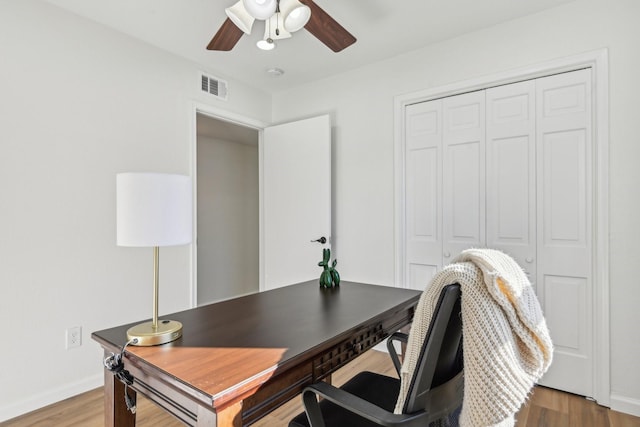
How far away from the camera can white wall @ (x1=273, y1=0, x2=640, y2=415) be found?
205 centimetres

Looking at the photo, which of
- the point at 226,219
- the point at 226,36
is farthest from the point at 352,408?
the point at 226,219

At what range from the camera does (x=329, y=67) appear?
3.13 m

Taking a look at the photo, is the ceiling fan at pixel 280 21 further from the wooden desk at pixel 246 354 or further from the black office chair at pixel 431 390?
the black office chair at pixel 431 390

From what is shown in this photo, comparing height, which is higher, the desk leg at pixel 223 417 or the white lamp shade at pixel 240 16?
the white lamp shade at pixel 240 16

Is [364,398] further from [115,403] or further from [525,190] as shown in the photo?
[525,190]

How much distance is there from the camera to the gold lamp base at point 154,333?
1.09m

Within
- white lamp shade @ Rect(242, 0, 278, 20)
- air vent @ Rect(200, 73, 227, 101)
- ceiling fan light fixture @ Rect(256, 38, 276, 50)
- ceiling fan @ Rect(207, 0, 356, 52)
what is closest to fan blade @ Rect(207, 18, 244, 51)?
ceiling fan @ Rect(207, 0, 356, 52)

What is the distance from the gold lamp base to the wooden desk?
0.02 meters

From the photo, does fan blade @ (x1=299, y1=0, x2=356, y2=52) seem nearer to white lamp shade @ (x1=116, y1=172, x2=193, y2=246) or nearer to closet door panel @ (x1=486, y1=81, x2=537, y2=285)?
white lamp shade @ (x1=116, y1=172, x2=193, y2=246)

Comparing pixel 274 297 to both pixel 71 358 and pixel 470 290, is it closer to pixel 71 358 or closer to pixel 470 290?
pixel 470 290

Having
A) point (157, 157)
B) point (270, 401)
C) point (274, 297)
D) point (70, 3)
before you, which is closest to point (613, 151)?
point (274, 297)

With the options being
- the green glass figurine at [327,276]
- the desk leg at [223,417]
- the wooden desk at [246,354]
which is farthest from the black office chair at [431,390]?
the green glass figurine at [327,276]

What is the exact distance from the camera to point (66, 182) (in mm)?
2256

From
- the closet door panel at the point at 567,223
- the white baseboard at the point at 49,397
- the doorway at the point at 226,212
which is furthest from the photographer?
the doorway at the point at 226,212
